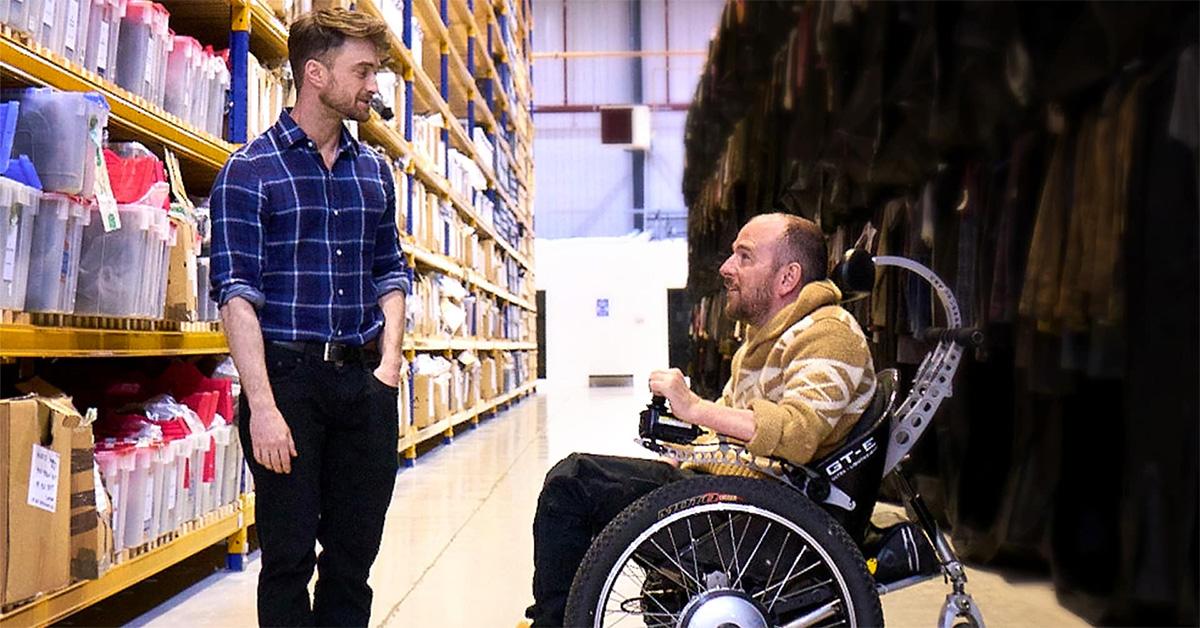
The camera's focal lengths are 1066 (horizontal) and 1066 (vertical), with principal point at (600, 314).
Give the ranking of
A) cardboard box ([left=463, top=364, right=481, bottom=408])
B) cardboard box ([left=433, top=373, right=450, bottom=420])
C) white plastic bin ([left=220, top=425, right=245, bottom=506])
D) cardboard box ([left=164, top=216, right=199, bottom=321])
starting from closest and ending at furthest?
cardboard box ([left=164, top=216, right=199, bottom=321])
white plastic bin ([left=220, top=425, right=245, bottom=506])
cardboard box ([left=433, top=373, right=450, bottom=420])
cardboard box ([left=463, top=364, right=481, bottom=408])

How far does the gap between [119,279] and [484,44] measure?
797 centimetres

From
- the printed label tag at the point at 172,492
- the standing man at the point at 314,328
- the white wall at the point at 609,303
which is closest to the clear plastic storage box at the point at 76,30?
the standing man at the point at 314,328

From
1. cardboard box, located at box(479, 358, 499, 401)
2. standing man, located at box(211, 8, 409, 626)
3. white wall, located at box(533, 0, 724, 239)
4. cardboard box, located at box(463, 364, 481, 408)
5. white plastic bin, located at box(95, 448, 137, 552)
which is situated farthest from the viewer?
white wall, located at box(533, 0, 724, 239)

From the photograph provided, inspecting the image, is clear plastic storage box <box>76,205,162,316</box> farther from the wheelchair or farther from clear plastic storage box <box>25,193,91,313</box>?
the wheelchair

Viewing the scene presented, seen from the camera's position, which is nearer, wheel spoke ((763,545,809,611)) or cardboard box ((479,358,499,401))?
wheel spoke ((763,545,809,611))

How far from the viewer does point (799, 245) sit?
7.17 ft

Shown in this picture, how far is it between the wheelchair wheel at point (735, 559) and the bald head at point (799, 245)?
0.54 meters

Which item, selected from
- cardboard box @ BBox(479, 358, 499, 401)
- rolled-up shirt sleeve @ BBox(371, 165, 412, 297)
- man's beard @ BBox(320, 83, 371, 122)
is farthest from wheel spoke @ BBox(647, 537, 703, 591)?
cardboard box @ BBox(479, 358, 499, 401)

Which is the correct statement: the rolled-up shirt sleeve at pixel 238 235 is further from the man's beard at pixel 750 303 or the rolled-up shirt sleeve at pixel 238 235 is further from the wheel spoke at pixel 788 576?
the wheel spoke at pixel 788 576

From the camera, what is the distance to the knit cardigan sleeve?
6.17ft

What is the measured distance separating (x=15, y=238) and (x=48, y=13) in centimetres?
55

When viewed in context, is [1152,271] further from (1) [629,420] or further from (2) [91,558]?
(1) [629,420]

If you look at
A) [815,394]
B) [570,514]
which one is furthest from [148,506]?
[815,394]

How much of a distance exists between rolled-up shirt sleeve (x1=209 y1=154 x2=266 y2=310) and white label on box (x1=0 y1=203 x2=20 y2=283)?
1.44 ft
